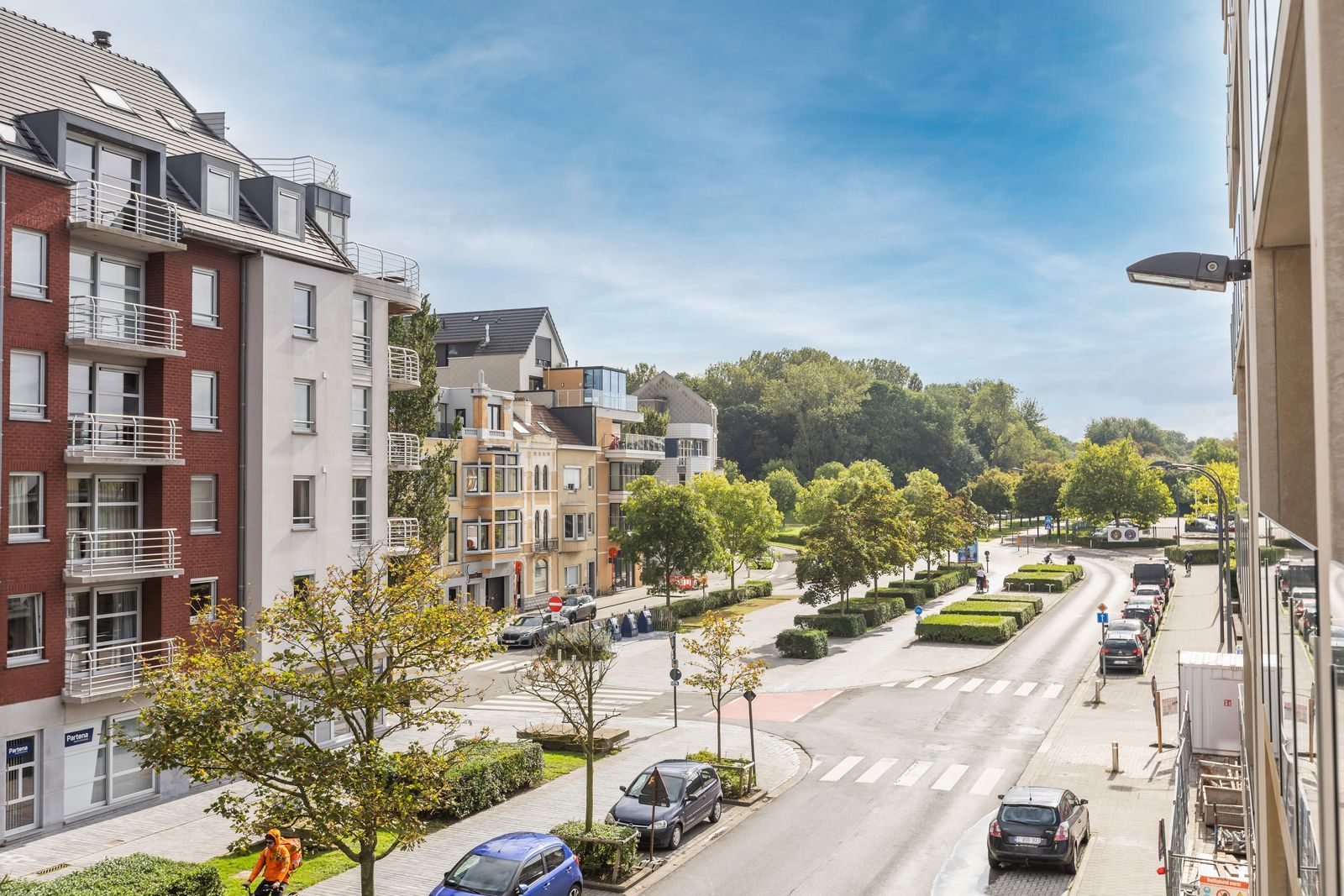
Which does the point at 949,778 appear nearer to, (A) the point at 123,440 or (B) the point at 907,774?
(B) the point at 907,774

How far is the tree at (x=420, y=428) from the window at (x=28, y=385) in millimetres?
13713

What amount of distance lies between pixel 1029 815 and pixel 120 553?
20634mm

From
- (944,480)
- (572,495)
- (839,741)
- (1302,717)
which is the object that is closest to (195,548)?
(839,741)

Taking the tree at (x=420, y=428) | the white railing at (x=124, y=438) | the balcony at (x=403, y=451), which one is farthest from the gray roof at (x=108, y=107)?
the tree at (x=420, y=428)

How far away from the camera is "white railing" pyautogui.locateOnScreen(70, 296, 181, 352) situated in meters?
22.8

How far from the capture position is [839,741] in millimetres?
29094

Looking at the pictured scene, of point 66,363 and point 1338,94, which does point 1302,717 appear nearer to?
point 1338,94

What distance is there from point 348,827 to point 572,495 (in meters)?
46.3

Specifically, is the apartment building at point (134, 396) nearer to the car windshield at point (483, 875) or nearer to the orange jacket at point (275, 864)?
the orange jacket at point (275, 864)

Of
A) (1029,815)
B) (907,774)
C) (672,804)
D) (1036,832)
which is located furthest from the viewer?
(907,774)

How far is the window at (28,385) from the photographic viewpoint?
21594 millimetres

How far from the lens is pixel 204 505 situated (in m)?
26.0

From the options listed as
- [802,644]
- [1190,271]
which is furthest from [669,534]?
[1190,271]

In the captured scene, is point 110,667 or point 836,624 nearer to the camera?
point 110,667
